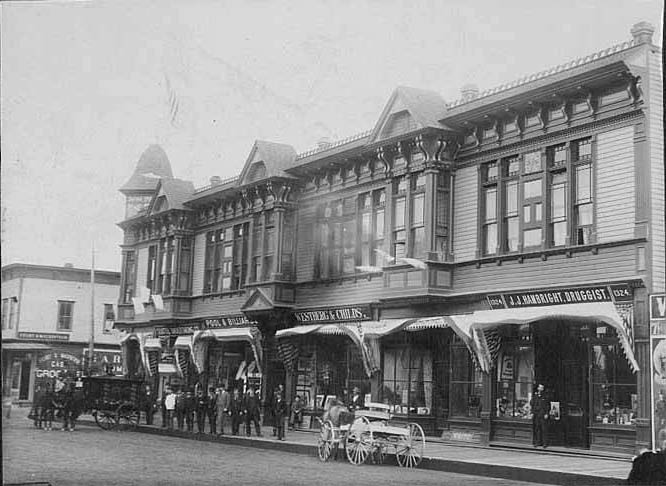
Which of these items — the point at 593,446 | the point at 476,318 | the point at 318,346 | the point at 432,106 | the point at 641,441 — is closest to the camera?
the point at 641,441

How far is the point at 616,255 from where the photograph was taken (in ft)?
63.2

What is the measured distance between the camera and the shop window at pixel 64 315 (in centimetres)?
2050

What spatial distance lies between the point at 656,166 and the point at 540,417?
630 centimetres

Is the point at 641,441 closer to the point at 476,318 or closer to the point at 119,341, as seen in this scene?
the point at 476,318

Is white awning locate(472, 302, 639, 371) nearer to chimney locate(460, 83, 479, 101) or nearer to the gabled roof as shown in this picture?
chimney locate(460, 83, 479, 101)

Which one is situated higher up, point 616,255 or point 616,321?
point 616,255

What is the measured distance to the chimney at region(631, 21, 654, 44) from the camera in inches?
700

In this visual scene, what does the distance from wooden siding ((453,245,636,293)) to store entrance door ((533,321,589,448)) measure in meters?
1.15

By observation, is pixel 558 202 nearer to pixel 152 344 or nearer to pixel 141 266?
pixel 141 266

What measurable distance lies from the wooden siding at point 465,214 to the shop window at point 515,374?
7.78 ft

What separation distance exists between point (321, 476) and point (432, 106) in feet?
36.9

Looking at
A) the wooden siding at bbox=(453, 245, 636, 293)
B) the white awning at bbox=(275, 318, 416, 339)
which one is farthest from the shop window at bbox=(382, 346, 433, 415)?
the wooden siding at bbox=(453, 245, 636, 293)

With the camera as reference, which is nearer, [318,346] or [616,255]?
[616,255]

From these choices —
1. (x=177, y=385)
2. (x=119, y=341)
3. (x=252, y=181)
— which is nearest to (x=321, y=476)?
(x=252, y=181)
